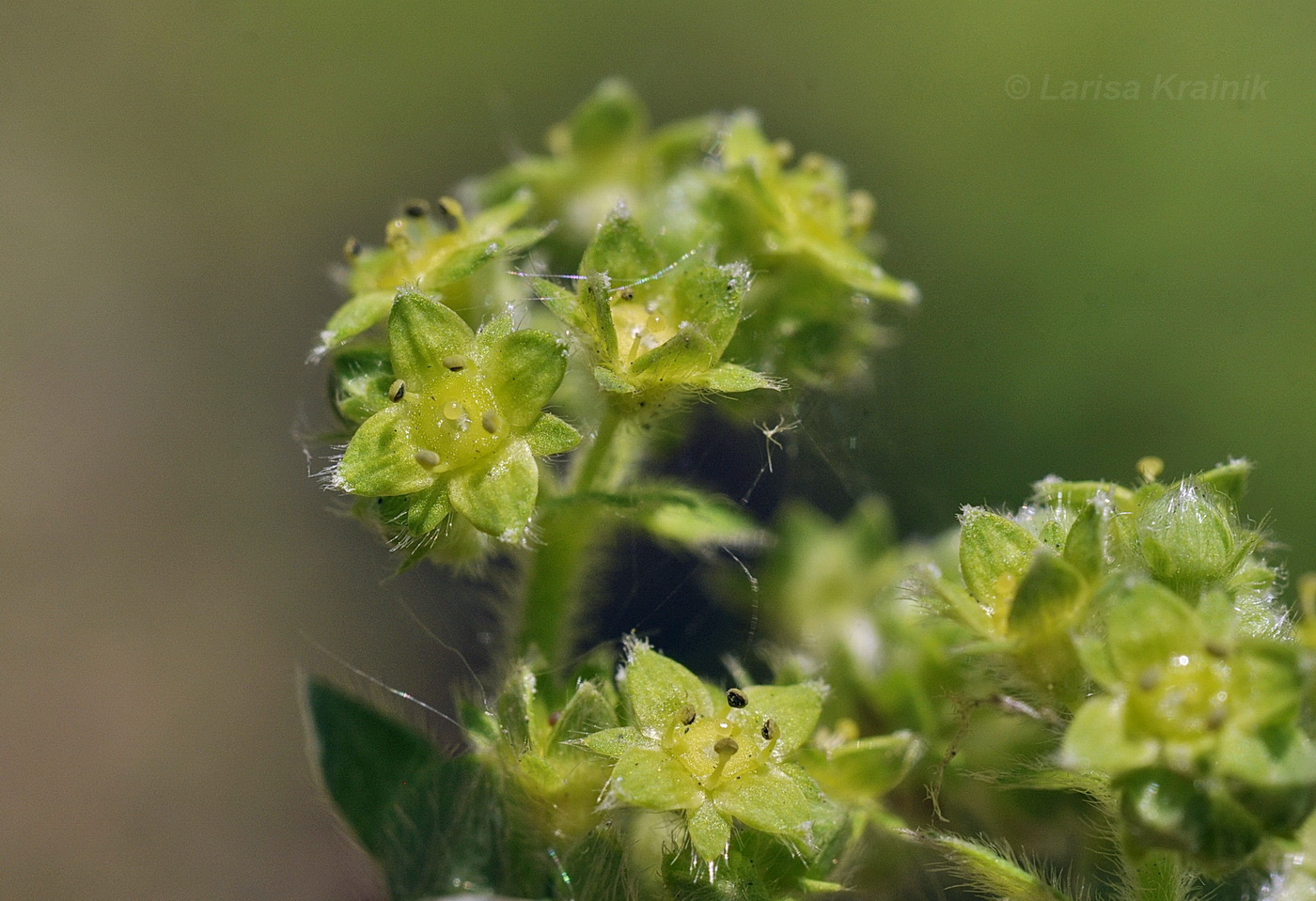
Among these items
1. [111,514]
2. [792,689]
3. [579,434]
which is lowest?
[111,514]

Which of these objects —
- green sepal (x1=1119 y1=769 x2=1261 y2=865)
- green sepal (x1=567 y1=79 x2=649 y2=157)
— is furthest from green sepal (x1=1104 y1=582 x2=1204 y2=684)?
green sepal (x1=567 y1=79 x2=649 y2=157)

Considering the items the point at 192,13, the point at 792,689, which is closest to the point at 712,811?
the point at 792,689

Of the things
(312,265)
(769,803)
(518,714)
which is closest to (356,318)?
(518,714)

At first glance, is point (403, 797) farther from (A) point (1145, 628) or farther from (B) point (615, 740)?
(A) point (1145, 628)

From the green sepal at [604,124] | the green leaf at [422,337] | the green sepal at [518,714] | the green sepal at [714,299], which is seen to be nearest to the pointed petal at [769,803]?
the green sepal at [518,714]

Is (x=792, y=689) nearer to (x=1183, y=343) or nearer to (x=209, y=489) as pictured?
(x=1183, y=343)

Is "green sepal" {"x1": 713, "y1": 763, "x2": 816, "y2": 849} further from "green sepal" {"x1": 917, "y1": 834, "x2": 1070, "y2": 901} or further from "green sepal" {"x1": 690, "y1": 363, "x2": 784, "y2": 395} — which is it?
"green sepal" {"x1": 690, "y1": 363, "x2": 784, "y2": 395}

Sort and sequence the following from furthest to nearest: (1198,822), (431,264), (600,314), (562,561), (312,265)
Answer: (312,265)
(562,561)
(431,264)
(600,314)
(1198,822)

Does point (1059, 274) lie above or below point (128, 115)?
below
